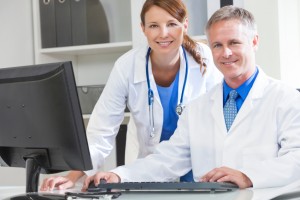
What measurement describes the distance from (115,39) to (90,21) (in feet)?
0.62

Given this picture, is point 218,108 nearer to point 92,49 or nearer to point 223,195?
point 223,195

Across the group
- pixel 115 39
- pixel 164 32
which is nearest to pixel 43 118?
pixel 164 32

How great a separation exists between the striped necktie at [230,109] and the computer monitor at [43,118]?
0.59m

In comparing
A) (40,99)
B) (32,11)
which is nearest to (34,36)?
(32,11)

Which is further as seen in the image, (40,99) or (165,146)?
(165,146)

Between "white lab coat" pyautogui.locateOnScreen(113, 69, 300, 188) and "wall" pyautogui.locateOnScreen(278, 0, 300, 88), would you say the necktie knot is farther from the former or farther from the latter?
"wall" pyautogui.locateOnScreen(278, 0, 300, 88)

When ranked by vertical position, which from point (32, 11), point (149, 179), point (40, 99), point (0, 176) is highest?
point (32, 11)

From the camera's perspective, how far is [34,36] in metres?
3.46

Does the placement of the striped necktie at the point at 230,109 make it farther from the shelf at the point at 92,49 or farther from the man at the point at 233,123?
the shelf at the point at 92,49

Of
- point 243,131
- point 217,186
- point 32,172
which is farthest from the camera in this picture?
point 243,131

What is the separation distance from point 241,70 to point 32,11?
199 centimetres

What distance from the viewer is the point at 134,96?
7.63ft

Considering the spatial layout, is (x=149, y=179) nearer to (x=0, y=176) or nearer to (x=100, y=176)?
(x=100, y=176)

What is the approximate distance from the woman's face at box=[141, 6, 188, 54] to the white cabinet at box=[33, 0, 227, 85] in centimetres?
68
